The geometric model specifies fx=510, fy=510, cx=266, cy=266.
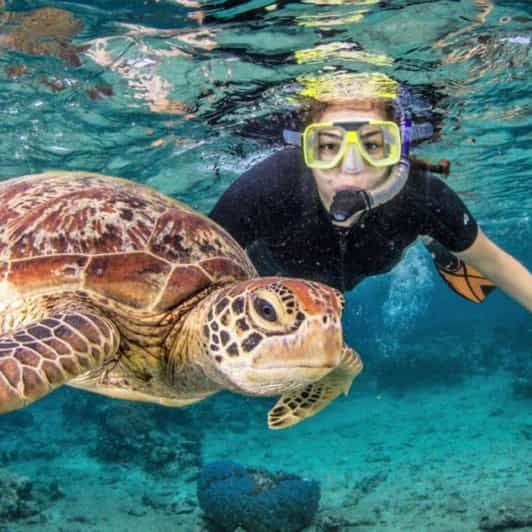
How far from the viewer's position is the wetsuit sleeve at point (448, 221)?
5172 millimetres

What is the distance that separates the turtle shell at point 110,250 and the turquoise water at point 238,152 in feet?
9.98

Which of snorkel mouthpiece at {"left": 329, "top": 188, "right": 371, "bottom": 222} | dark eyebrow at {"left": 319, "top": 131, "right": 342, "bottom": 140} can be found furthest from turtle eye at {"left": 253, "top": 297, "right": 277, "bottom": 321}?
dark eyebrow at {"left": 319, "top": 131, "right": 342, "bottom": 140}

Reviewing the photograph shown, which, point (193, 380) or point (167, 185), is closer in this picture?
point (193, 380)

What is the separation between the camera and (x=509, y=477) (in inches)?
422

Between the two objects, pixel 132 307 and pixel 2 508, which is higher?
pixel 132 307

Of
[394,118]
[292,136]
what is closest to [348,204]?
[394,118]

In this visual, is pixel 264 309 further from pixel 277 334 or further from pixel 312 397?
pixel 312 397

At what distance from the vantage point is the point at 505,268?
17.4ft

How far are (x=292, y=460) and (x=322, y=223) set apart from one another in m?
10.2

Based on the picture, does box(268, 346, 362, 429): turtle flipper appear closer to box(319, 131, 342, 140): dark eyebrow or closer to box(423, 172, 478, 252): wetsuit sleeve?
box(423, 172, 478, 252): wetsuit sleeve

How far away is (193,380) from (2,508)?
868 centimetres

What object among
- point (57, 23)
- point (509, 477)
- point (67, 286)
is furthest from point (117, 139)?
point (509, 477)

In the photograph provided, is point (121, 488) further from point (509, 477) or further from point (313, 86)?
point (313, 86)

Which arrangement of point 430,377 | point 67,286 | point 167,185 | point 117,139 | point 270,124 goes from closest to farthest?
point 67,286
point 270,124
point 117,139
point 167,185
point 430,377
